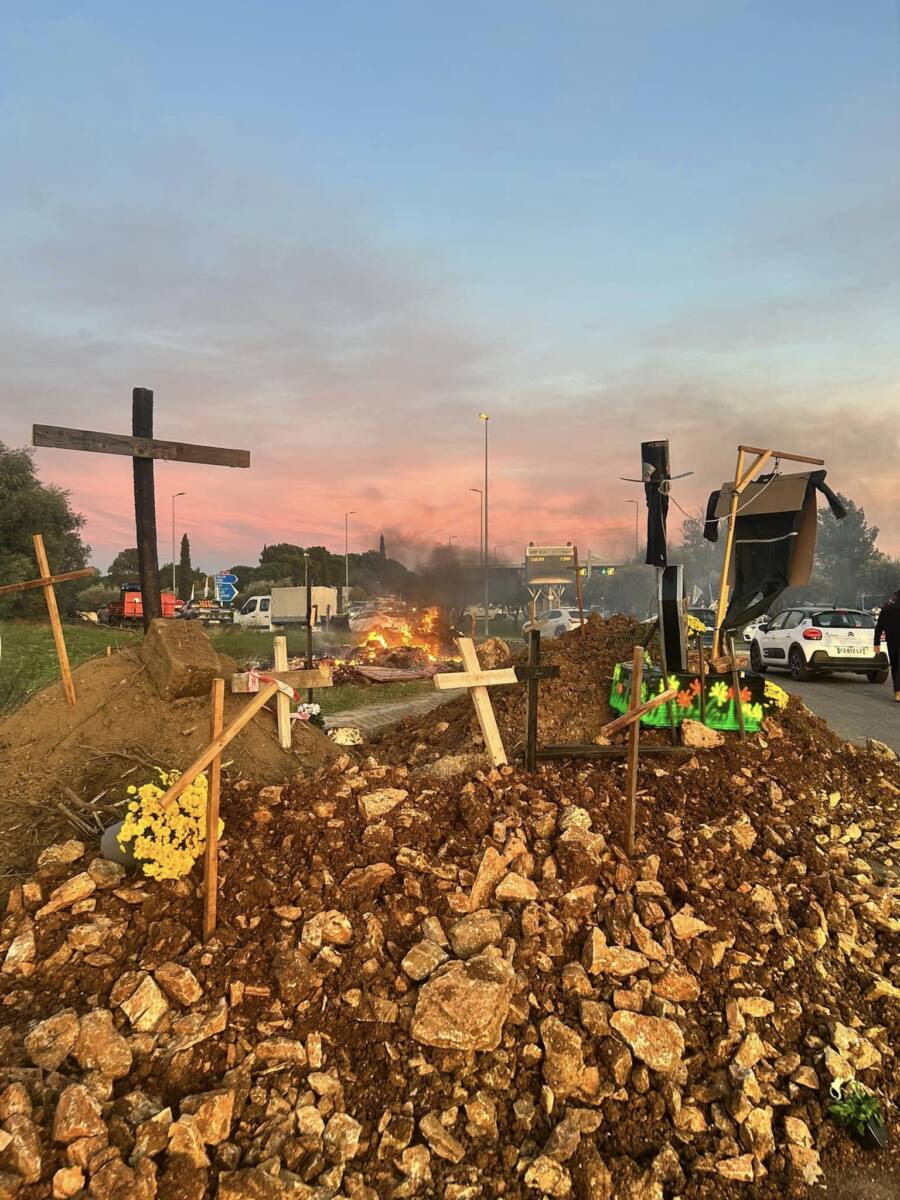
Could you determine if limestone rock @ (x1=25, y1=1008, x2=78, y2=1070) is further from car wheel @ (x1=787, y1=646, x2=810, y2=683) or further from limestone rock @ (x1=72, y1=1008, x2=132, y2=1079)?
car wheel @ (x1=787, y1=646, x2=810, y2=683)

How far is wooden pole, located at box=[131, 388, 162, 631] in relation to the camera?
7984mm

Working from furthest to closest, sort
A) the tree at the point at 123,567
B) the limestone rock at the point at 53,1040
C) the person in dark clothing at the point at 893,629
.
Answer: the tree at the point at 123,567 → the person in dark clothing at the point at 893,629 → the limestone rock at the point at 53,1040

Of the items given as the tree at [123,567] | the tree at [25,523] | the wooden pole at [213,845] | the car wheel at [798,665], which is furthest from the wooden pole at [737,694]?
the tree at [123,567]

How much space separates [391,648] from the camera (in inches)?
886

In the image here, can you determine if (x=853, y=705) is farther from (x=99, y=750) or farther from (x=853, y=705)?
(x=99, y=750)

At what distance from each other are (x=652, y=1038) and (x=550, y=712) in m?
4.05

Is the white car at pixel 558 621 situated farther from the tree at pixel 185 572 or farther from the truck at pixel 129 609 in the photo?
A: the tree at pixel 185 572

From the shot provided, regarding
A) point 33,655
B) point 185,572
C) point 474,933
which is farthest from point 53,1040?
point 185,572

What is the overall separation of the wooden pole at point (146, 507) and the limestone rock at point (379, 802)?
4.47 m

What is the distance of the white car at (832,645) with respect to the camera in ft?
48.8

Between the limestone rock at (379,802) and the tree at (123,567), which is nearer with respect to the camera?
the limestone rock at (379,802)

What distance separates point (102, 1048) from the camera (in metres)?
2.86

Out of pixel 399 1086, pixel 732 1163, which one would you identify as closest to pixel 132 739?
pixel 399 1086

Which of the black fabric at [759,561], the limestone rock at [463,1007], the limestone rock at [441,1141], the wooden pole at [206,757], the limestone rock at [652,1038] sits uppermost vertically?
the black fabric at [759,561]
